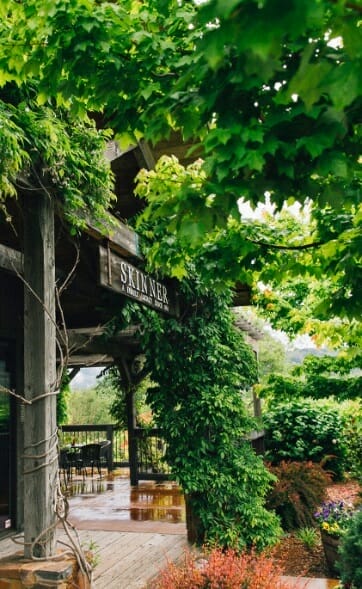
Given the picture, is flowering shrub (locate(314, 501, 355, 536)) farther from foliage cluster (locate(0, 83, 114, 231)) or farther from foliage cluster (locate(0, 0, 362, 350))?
foliage cluster (locate(0, 83, 114, 231))

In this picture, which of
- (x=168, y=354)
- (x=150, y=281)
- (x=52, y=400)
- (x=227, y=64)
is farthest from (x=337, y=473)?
(x=227, y=64)

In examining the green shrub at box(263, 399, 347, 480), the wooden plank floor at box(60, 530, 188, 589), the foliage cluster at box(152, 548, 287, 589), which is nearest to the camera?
the foliage cluster at box(152, 548, 287, 589)

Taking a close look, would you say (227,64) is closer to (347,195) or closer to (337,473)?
(347,195)

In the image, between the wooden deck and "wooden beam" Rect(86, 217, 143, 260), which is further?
the wooden deck

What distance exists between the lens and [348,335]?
199 inches

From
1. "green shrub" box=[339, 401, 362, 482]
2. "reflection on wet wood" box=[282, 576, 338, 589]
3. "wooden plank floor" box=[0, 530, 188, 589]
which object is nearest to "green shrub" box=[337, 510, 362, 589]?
"reflection on wet wood" box=[282, 576, 338, 589]

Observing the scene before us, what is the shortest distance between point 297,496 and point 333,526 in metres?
1.44

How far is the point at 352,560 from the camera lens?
4324 mm

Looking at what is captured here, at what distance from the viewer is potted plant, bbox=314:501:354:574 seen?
232 inches

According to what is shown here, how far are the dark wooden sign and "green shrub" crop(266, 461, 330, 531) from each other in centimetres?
342

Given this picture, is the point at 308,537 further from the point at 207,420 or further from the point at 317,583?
the point at 207,420

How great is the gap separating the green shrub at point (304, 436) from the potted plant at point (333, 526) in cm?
394

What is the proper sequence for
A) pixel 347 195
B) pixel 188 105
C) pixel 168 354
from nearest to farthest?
pixel 188 105 < pixel 347 195 < pixel 168 354

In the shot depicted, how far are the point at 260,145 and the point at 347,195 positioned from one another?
2.95 feet
